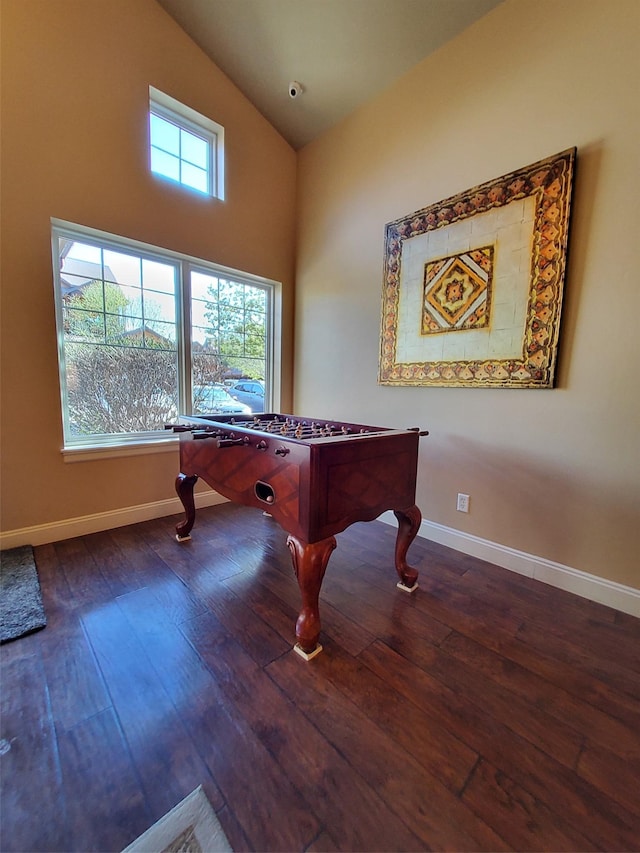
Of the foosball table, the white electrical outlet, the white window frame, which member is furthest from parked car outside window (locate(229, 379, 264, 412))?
the white electrical outlet

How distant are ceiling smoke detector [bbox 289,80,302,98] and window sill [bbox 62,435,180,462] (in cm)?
289

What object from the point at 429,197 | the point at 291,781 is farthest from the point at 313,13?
the point at 291,781

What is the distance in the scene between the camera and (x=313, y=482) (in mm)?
1321

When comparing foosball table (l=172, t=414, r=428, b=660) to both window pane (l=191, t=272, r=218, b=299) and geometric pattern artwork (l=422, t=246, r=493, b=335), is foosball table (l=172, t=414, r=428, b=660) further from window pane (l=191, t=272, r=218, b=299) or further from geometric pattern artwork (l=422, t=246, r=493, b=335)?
window pane (l=191, t=272, r=218, b=299)

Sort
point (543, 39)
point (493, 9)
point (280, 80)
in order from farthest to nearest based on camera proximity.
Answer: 1. point (280, 80)
2. point (493, 9)
3. point (543, 39)

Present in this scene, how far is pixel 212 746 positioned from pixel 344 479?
95cm

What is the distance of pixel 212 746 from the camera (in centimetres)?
101

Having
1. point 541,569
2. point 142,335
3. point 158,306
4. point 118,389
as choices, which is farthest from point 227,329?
point 541,569

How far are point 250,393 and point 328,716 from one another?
2.62 meters

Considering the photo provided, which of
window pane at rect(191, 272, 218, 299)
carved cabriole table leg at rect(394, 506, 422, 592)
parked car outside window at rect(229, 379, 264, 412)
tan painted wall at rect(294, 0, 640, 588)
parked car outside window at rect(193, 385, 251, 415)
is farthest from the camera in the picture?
parked car outside window at rect(229, 379, 264, 412)

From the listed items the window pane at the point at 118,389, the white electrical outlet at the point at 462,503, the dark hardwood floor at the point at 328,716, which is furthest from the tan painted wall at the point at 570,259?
the window pane at the point at 118,389

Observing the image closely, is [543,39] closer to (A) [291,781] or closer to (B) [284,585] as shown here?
(B) [284,585]

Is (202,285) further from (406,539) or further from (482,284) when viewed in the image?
(406,539)

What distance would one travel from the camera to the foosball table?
1.34 metres
